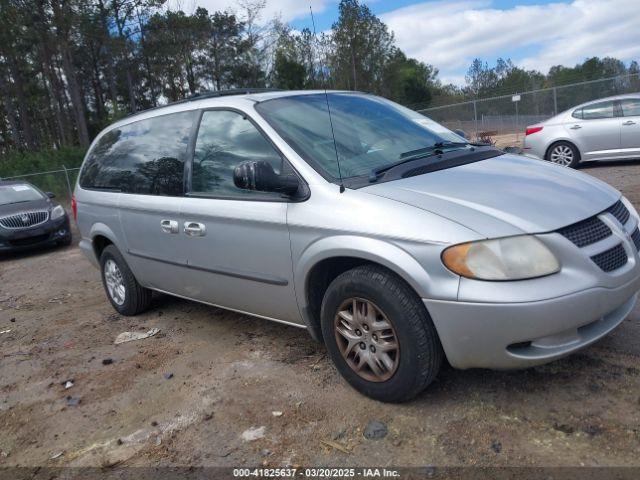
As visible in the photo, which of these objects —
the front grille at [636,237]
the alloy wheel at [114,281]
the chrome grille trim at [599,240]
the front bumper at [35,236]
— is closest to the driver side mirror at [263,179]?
the chrome grille trim at [599,240]

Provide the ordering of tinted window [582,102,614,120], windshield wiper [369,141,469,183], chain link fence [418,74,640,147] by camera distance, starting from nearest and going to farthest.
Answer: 1. windshield wiper [369,141,469,183]
2. tinted window [582,102,614,120]
3. chain link fence [418,74,640,147]

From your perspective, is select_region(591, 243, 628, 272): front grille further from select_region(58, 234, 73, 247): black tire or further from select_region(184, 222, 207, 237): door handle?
select_region(58, 234, 73, 247): black tire

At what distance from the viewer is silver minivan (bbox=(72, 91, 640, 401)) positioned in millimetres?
2539

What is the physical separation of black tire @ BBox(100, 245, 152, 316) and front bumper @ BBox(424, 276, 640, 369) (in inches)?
128

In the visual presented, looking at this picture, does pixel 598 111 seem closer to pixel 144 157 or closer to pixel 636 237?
pixel 636 237

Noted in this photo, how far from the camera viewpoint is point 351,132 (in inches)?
142

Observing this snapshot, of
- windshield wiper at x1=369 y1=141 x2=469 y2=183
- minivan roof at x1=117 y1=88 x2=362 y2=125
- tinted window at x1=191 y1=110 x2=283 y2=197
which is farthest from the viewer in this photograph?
minivan roof at x1=117 y1=88 x2=362 y2=125

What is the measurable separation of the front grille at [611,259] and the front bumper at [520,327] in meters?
0.11

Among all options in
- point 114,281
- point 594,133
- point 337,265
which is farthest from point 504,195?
point 594,133

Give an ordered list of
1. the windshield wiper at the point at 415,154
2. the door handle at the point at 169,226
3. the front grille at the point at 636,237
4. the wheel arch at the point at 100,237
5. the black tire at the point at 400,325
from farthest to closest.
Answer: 1. the wheel arch at the point at 100,237
2. the door handle at the point at 169,226
3. the windshield wiper at the point at 415,154
4. the front grille at the point at 636,237
5. the black tire at the point at 400,325

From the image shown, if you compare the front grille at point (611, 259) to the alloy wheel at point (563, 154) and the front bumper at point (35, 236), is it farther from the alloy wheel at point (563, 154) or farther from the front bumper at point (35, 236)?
the front bumper at point (35, 236)

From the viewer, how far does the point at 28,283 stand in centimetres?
779

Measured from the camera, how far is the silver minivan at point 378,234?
8.33 feet

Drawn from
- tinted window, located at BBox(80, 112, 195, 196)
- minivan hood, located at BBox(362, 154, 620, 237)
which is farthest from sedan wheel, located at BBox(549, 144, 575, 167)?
tinted window, located at BBox(80, 112, 195, 196)
